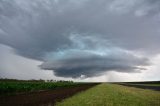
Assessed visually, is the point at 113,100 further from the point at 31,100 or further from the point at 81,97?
the point at 31,100

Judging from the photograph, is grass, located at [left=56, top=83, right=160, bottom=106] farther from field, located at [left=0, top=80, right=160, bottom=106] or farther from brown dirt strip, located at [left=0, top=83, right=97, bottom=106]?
brown dirt strip, located at [left=0, top=83, right=97, bottom=106]

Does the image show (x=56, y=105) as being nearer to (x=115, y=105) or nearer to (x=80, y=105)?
(x=80, y=105)

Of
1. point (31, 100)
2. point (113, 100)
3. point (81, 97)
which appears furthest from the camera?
point (81, 97)

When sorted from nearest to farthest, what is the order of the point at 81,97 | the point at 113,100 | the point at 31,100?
Result: the point at 113,100 < the point at 31,100 < the point at 81,97

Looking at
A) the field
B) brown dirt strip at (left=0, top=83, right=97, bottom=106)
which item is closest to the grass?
the field

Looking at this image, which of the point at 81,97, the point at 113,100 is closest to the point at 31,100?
the point at 81,97

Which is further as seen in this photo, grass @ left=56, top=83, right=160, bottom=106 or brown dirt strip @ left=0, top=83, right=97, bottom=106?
brown dirt strip @ left=0, top=83, right=97, bottom=106

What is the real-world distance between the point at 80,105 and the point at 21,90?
3482cm

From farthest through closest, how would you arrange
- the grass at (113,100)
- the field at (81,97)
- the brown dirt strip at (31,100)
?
the brown dirt strip at (31,100) → the field at (81,97) → the grass at (113,100)

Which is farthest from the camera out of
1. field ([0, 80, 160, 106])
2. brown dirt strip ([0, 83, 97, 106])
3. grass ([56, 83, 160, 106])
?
brown dirt strip ([0, 83, 97, 106])

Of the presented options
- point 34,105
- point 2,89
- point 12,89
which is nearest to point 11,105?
point 34,105

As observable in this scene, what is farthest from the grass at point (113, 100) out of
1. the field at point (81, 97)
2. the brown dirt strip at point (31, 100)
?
the brown dirt strip at point (31, 100)

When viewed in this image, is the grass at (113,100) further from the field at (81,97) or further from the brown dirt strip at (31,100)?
the brown dirt strip at (31,100)

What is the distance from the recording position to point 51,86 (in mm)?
79375
